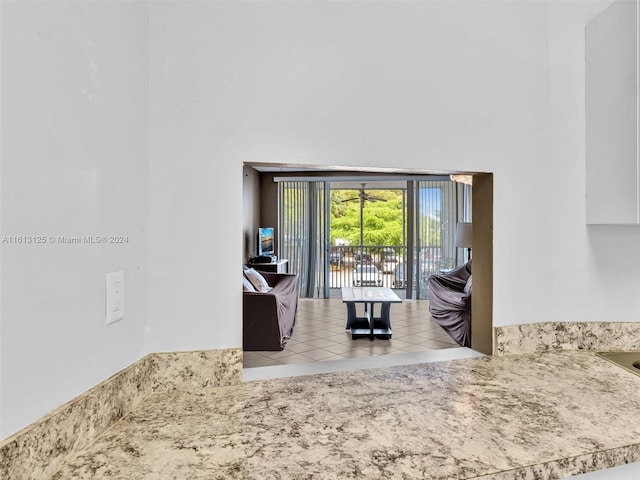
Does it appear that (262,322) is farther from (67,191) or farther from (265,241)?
(265,241)

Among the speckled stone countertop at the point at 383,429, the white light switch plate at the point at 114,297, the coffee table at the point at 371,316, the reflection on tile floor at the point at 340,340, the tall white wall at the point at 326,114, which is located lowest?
the reflection on tile floor at the point at 340,340

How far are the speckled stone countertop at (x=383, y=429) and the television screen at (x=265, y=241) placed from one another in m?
6.27

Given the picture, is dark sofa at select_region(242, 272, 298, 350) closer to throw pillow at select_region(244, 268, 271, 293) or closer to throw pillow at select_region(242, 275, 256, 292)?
throw pillow at select_region(242, 275, 256, 292)

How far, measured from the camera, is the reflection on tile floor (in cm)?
379

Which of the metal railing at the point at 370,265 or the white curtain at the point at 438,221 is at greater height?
the white curtain at the point at 438,221

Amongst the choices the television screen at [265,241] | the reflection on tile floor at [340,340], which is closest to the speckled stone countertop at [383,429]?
the reflection on tile floor at [340,340]

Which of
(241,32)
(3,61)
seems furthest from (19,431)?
(241,32)

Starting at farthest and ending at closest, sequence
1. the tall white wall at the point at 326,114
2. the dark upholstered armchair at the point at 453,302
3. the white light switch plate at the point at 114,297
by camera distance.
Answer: the dark upholstered armchair at the point at 453,302
the tall white wall at the point at 326,114
the white light switch plate at the point at 114,297

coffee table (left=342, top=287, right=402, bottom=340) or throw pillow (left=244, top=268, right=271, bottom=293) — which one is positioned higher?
throw pillow (left=244, top=268, right=271, bottom=293)

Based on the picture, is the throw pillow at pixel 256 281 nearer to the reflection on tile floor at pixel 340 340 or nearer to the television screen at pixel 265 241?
the reflection on tile floor at pixel 340 340

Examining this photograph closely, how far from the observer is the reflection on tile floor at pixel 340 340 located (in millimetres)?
3787

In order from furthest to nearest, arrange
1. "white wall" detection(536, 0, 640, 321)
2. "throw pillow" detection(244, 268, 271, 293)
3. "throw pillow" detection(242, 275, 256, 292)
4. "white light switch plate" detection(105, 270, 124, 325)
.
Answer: "throw pillow" detection(244, 268, 271, 293) < "throw pillow" detection(242, 275, 256, 292) < "white wall" detection(536, 0, 640, 321) < "white light switch plate" detection(105, 270, 124, 325)

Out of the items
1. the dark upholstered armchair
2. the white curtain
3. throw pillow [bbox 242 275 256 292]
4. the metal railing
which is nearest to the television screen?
the metal railing

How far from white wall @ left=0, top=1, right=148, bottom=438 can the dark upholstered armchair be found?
3.28 metres
